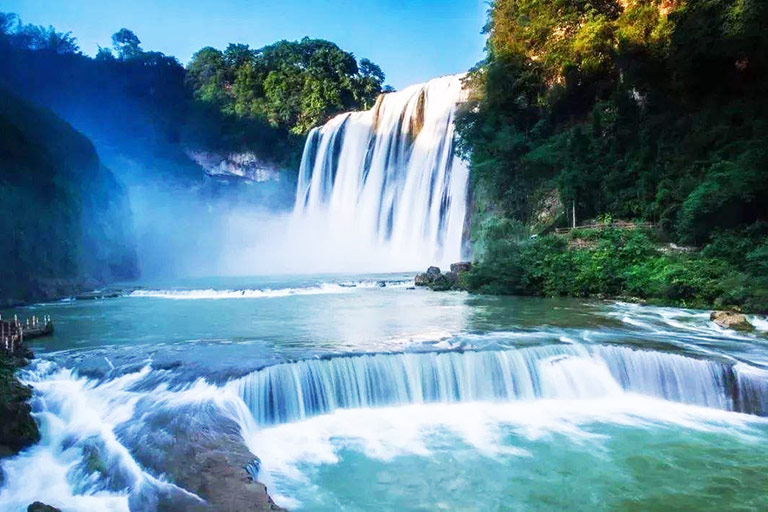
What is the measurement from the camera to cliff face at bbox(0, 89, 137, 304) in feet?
68.7

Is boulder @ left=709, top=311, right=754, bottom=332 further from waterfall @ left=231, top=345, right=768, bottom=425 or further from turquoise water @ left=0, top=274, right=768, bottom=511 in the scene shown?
waterfall @ left=231, top=345, right=768, bottom=425

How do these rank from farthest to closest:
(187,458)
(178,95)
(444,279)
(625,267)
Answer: (178,95), (444,279), (625,267), (187,458)

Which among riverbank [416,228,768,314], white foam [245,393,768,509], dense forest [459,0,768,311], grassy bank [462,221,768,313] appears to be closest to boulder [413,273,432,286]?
riverbank [416,228,768,314]

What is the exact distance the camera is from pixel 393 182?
3578cm

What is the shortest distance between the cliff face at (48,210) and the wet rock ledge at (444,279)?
15754 millimetres

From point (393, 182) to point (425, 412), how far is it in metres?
27.9

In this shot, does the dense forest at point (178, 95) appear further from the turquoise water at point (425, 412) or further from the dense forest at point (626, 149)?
the turquoise water at point (425, 412)

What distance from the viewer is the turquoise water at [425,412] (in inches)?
246

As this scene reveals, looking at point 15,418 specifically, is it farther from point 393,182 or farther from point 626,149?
point 393,182

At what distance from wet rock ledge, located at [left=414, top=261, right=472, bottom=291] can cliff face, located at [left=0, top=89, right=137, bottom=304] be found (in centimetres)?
1575

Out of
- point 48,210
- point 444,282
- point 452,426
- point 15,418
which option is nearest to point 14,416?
point 15,418

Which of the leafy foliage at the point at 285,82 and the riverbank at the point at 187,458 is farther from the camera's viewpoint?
the leafy foliage at the point at 285,82

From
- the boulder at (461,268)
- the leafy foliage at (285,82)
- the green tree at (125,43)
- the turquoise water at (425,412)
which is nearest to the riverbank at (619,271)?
the boulder at (461,268)

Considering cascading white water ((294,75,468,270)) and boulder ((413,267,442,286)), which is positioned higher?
cascading white water ((294,75,468,270))
